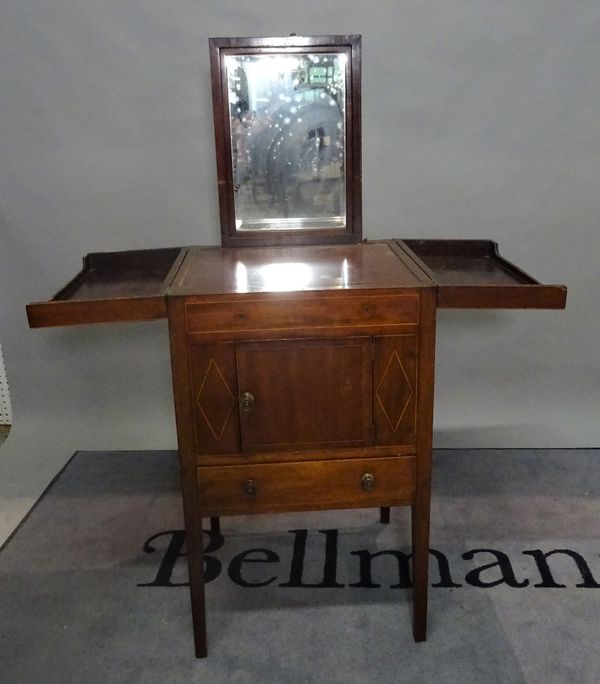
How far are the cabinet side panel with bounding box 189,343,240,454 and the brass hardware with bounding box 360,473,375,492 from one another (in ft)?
1.01

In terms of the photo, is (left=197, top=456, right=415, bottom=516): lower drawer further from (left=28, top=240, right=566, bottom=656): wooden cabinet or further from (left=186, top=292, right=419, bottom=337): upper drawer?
(left=186, top=292, right=419, bottom=337): upper drawer

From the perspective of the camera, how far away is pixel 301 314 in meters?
1.60

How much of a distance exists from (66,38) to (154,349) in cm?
107

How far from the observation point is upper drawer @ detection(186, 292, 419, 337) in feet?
5.21

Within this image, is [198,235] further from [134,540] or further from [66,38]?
[134,540]

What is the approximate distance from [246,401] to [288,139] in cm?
80

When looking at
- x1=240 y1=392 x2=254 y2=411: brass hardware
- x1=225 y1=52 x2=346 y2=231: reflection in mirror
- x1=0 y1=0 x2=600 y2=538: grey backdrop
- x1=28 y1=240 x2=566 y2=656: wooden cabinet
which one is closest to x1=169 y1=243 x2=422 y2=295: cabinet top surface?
x1=28 y1=240 x2=566 y2=656: wooden cabinet

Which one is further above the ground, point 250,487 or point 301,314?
point 301,314

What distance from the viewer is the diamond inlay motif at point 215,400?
1633 mm

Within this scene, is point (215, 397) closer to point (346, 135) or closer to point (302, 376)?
point (302, 376)

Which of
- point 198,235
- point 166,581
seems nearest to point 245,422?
point 166,581

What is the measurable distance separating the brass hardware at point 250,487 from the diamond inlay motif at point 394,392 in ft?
1.15

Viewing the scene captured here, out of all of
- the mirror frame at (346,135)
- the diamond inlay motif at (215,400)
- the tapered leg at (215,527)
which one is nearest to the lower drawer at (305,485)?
the diamond inlay motif at (215,400)

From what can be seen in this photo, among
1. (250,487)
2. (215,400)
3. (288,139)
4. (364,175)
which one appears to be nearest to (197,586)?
(250,487)
